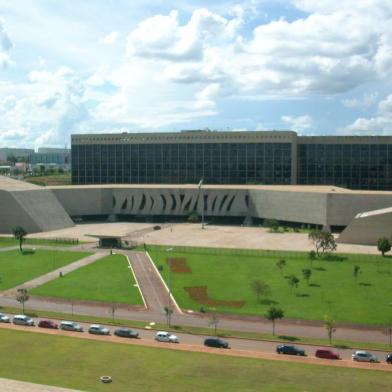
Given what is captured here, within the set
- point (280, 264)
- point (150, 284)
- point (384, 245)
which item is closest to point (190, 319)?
point (150, 284)

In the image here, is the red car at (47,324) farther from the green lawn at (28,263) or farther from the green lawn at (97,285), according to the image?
the green lawn at (28,263)

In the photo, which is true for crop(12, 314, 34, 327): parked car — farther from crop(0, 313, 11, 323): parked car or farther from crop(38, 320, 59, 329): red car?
crop(38, 320, 59, 329): red car

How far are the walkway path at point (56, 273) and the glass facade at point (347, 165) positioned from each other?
2647 inches

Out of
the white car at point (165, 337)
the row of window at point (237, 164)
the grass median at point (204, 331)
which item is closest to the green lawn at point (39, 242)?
the grass median at point (204, 331)

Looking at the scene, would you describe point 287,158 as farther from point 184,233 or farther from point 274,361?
point 274,361

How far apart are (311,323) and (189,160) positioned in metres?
92.1

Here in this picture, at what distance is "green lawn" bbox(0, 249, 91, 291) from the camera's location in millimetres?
64125

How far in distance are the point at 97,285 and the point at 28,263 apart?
15.5 m

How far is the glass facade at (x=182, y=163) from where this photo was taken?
13150 centimetres

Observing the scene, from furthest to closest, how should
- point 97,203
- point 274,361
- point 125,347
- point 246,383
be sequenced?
1. point 97,203
2. point 125,347
3. point 274,361
4. point 246,383

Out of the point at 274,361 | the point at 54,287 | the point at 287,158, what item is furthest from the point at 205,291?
the point at 287,158

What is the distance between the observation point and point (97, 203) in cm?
11831

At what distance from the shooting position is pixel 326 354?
130 feet

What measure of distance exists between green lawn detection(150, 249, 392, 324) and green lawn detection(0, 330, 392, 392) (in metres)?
13.2
